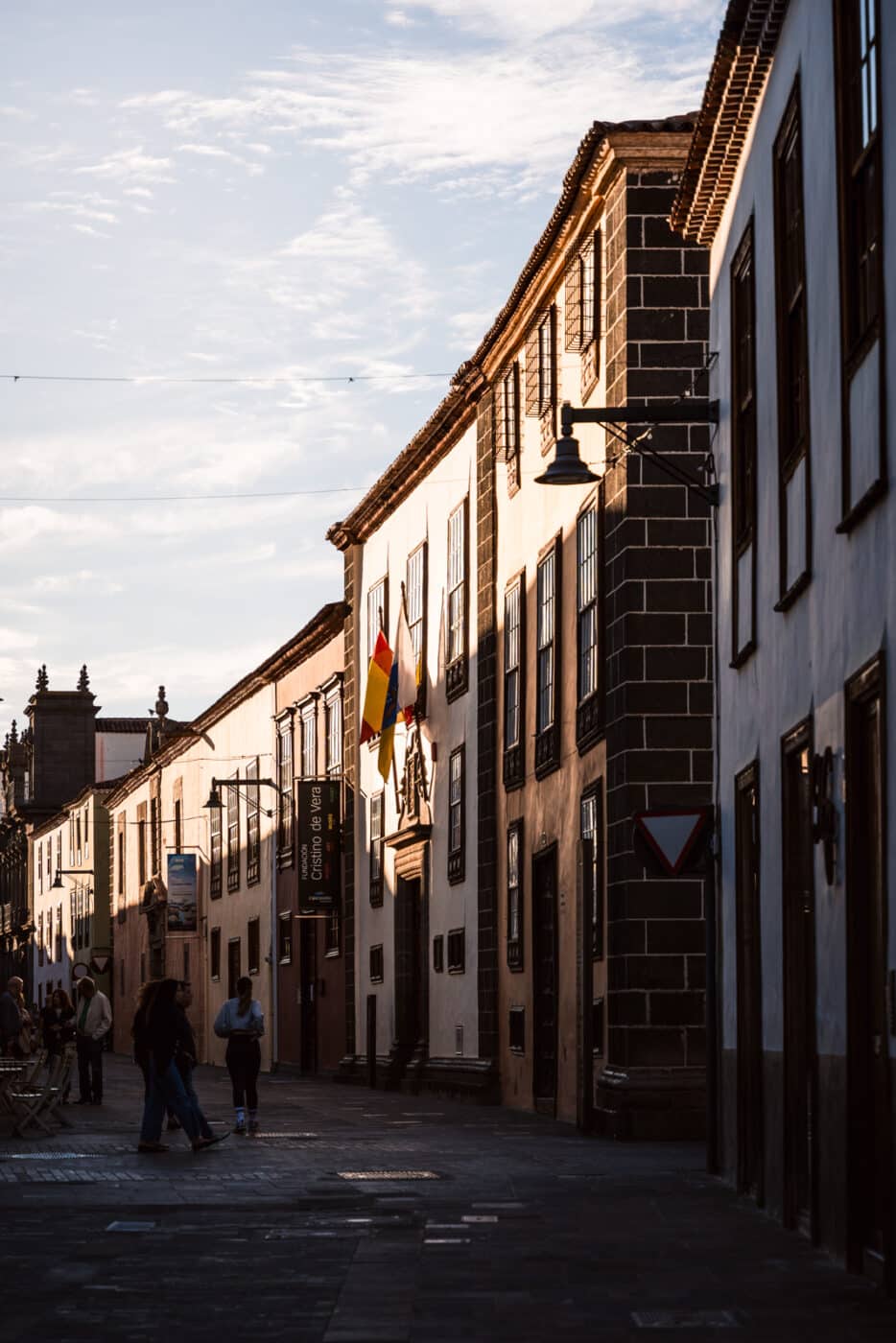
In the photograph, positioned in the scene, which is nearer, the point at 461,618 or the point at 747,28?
the point at 747,28

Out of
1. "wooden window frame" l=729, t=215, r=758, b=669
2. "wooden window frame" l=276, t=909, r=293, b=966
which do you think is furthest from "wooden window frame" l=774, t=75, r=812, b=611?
"wooden window frame" l=276, t=909, r=293, b=966

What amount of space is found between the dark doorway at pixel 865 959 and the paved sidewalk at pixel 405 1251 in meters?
0.35

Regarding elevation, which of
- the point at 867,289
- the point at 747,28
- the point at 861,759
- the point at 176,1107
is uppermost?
the point at 747,28

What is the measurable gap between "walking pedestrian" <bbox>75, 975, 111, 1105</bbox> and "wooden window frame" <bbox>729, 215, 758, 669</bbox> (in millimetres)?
15892

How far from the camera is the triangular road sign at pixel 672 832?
18.5 metres

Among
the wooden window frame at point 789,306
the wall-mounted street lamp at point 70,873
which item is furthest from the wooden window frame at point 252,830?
the wooden window frame at point 789,306

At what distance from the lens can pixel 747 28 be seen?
16.2 meters

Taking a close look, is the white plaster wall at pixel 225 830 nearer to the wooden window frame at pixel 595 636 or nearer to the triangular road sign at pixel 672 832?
the wooden window frame at pixel 595 636

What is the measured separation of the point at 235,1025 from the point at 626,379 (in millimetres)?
7667

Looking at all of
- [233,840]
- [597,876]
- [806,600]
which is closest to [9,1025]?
[597,876]

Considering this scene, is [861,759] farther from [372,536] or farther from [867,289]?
[372,536]

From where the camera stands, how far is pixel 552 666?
95.2 ft

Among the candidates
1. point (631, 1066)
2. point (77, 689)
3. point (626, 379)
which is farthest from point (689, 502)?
point (77, 689)

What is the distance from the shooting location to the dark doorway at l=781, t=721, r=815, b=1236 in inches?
563
